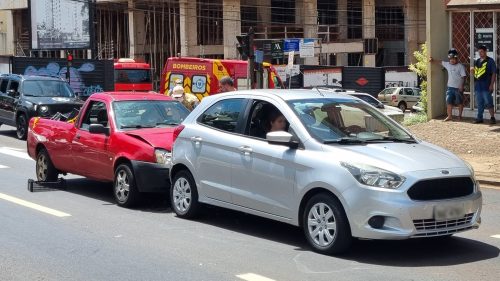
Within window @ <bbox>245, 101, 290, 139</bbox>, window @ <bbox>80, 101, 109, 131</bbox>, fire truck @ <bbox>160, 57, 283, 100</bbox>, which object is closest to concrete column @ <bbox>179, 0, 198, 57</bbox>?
fire truck @ <bbox>160, 57, 283, 100</bbox>

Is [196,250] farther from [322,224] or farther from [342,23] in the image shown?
[342,23]

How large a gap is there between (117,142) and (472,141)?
30.6 feet

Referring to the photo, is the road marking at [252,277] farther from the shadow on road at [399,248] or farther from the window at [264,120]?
the window at [264,120]

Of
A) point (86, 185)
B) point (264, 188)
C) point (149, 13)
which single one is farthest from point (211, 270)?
point (149, 13)

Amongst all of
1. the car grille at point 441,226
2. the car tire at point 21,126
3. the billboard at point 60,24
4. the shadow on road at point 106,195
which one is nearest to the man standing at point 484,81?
the shadow on road at point 106,195

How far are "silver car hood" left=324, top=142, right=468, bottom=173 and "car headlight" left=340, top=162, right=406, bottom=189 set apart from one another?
0.19 ft

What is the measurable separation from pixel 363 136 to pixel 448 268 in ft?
5.97

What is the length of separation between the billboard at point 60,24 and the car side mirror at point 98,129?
35945 millimetres

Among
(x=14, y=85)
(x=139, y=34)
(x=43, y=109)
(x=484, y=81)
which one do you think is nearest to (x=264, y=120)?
(x=484, y=81)

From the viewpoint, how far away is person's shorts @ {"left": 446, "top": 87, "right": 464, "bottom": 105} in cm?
1922

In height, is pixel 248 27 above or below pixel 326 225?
above

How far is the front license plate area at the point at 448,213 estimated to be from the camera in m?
7.78

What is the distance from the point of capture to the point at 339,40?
56.9 m

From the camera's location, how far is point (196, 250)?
334 inches
